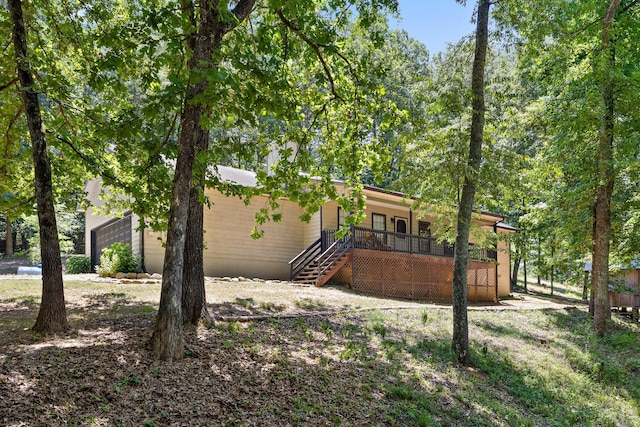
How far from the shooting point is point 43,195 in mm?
5746

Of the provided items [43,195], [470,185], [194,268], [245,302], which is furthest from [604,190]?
[43,195]

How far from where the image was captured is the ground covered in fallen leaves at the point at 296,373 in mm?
4234

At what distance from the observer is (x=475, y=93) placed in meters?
8.37

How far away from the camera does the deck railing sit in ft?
54.2

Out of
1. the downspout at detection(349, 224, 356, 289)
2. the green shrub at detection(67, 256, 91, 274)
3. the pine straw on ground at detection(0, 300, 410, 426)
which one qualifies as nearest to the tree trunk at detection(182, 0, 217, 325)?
the pine straw on ground at detection(0, 300, 410, 426)

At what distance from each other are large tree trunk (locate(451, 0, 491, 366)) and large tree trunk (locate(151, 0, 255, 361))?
527 cm

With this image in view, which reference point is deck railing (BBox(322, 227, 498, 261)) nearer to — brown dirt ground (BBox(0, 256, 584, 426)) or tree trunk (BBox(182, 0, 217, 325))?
brown dirt ground (BBox(0, 256, 584, 426))

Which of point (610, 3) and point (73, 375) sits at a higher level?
point (610, 3)

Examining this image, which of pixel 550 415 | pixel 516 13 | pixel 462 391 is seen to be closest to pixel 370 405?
pixel 462 391

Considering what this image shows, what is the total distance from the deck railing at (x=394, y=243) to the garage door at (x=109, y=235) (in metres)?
7.75

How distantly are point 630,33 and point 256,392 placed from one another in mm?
14653

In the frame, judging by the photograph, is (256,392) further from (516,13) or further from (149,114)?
(516,13)

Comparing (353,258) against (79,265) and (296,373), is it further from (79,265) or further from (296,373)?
(79,265)

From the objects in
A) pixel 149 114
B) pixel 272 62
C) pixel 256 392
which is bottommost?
pixel 256 392
